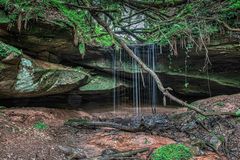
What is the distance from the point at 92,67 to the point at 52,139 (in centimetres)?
445

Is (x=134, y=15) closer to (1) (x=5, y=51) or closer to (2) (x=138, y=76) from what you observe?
(1) (x=5, y=51)

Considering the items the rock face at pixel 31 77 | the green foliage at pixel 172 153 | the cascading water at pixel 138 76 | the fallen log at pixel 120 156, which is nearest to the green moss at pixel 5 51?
the rock face at pixel 31 77

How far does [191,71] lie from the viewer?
39.2 ft

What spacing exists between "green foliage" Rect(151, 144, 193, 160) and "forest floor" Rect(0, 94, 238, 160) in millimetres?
241

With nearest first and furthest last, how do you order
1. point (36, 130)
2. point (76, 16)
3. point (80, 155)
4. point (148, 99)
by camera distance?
point (80, 155)
point (36, 130)
point (76, 16)
point (148, 99)

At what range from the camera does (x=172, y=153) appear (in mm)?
6707

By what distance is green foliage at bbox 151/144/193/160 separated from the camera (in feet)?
21.6

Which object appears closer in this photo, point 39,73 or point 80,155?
point 80,155

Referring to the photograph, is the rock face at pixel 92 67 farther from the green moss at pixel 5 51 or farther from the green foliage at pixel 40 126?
the green foliage at pixel 40 126

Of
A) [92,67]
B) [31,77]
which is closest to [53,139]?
[31,77]

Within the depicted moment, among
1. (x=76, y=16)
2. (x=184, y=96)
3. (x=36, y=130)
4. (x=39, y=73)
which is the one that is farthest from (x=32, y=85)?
(x=184, y=96)

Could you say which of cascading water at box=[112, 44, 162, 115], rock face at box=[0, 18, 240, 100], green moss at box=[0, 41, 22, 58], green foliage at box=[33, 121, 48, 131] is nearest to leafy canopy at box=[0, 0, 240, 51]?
rock face at box=[0, 18, 240, 100]

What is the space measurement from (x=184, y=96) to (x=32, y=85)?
7098mm

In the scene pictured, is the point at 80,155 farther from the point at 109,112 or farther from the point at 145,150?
the point at 109,112
